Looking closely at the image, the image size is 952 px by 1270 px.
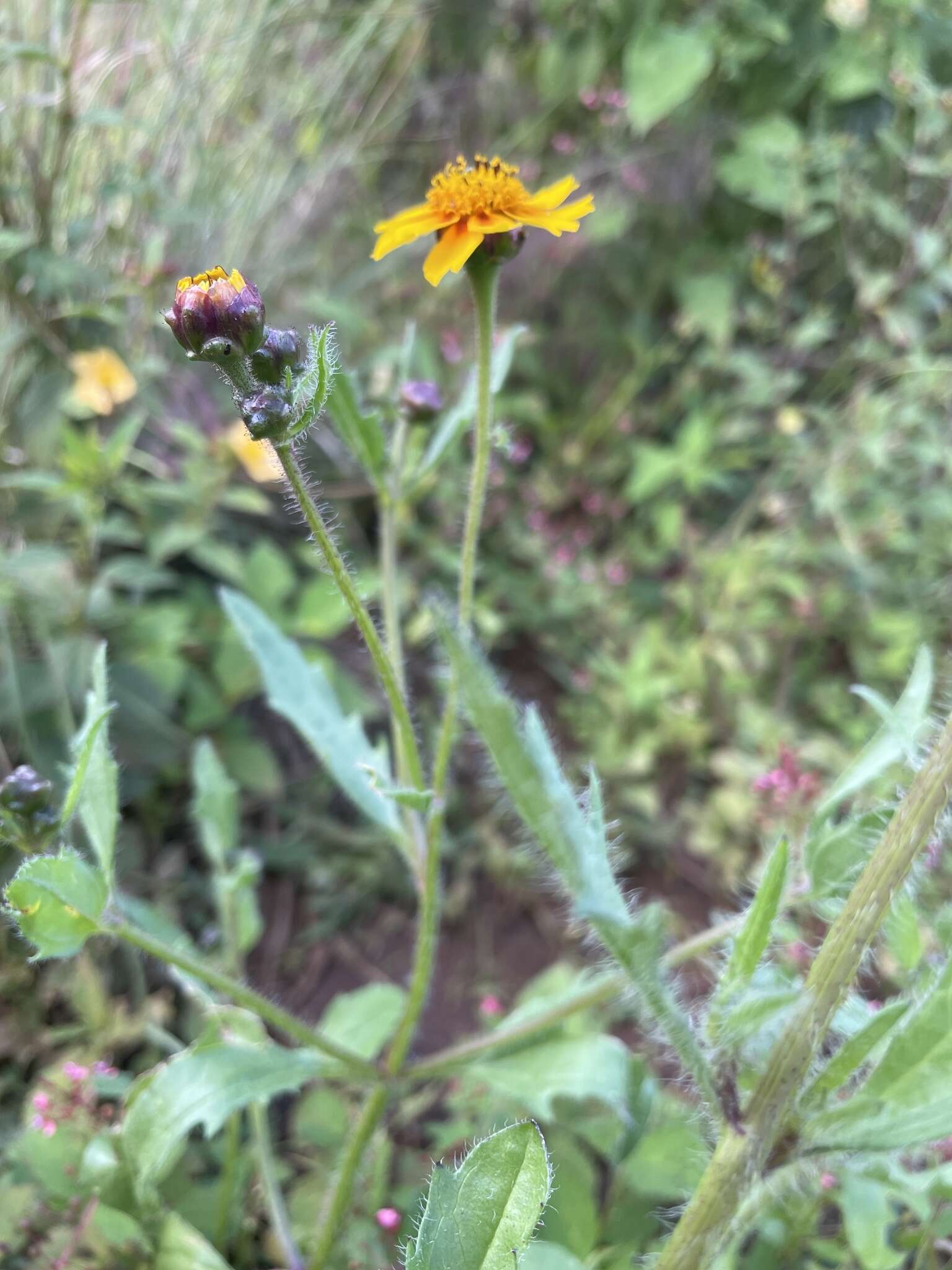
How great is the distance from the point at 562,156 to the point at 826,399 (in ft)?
3.48

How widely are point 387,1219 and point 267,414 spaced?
2.94ft

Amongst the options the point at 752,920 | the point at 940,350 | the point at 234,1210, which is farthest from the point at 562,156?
the point at 234,1210

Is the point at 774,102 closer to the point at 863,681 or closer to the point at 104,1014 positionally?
Answer: the point at 863,681

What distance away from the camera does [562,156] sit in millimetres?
2502

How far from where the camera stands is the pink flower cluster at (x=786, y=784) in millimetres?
1454

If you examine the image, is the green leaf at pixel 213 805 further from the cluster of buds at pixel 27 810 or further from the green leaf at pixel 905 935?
the green leaf at pixel 905 935

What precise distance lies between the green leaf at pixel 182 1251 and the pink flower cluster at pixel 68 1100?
15 cm

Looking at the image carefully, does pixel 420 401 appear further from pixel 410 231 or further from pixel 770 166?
pixel 770 166

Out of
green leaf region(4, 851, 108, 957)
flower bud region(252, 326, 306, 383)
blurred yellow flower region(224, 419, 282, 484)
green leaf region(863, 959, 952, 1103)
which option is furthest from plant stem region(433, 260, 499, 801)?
blurred yellow flower region(224, 419, 282, 484)

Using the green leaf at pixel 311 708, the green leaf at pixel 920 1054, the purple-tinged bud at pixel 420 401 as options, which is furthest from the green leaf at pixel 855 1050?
the purple-tinged bud at pixel 420 401

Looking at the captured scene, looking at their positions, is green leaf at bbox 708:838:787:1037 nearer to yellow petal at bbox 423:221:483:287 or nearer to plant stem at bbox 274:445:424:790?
plant stem at bbox 274:445:424:790


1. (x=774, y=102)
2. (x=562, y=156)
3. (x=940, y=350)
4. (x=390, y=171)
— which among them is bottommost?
(x=940, y=350)

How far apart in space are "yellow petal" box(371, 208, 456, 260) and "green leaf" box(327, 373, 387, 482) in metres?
0.13

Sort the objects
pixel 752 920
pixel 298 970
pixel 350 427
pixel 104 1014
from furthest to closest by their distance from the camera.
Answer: pixel 298 970 → pixel 104 1014 → pixel 350 427 → pixel 752 920
